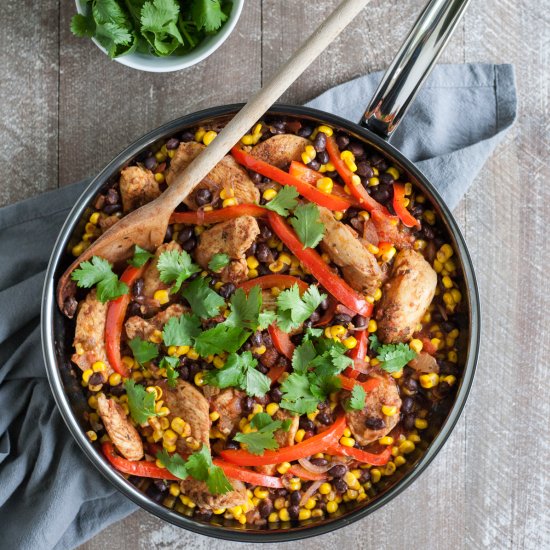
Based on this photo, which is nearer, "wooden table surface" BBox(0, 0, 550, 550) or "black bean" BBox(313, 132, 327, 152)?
"black bean" BBox(313, 132, 327, 152)

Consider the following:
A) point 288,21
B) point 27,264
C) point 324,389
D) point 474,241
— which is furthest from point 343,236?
point 27,264

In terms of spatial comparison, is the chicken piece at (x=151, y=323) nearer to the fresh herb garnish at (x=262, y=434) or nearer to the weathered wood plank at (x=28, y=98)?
the fresh herb garnish at (x=262, y=434)

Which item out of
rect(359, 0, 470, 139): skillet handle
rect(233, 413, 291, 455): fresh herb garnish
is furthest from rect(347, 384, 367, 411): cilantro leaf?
rect(359, 0, 470, 139): skillet handle

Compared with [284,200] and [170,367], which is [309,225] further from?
[170,367]

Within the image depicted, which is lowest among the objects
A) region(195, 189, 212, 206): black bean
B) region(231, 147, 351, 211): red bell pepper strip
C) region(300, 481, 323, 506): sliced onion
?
region(300, 481, 323, 506): sliced onion

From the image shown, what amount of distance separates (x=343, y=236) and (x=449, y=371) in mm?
1040

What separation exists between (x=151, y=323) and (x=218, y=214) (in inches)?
29.7

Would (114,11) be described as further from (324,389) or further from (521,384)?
(521,384)

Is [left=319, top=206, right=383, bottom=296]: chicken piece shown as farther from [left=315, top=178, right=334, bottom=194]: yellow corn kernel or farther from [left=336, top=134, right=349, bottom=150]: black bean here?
[left=336, top=134, right=349, bottom=150]: black bean

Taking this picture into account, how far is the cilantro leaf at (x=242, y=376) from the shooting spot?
12.8 ft

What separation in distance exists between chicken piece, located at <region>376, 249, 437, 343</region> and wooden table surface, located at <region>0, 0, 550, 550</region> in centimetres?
84

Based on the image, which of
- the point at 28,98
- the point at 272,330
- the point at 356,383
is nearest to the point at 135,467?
the point at 272,330

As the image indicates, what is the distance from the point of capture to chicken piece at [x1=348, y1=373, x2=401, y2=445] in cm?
398

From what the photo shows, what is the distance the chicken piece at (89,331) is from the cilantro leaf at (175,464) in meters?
0.68
